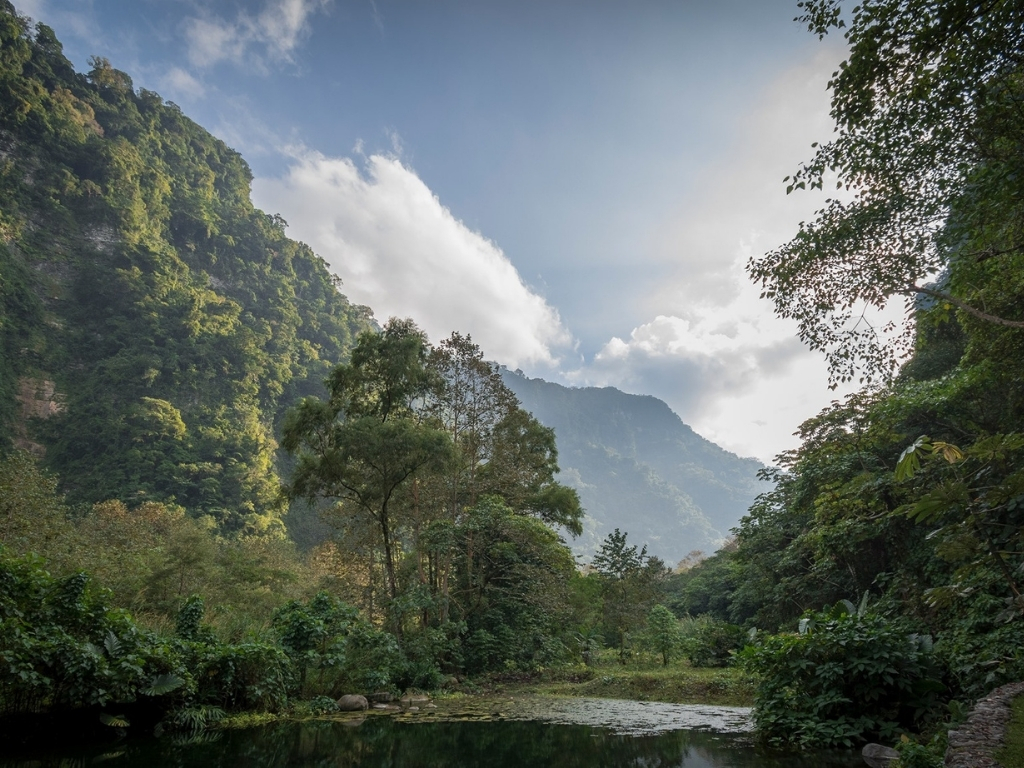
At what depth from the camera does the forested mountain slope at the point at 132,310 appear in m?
37.8

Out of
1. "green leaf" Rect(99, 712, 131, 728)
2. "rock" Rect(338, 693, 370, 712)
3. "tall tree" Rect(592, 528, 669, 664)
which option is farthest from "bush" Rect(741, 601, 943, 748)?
"tall tree" Rect(592, 528, 669, 664)

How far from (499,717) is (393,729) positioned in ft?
5.36

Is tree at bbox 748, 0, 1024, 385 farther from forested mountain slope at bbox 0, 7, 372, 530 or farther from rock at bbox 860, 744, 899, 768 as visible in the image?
forested mountain slope at bbox 0, 7, 372, 530

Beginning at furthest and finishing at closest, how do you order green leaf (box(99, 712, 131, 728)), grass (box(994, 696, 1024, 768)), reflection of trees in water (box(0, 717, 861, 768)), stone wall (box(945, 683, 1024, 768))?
green leaf (box(99, 712, 131, 728)) → reflection of trees in water (box(0, 717, 861, 768)) → stone wall (box(945, 683, 1024, 768)) → grass (box(994, 696, 1024, 768))

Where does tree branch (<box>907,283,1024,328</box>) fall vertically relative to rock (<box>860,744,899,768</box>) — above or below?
above

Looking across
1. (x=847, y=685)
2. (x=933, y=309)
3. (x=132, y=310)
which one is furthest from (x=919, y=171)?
(x=132, y=310)

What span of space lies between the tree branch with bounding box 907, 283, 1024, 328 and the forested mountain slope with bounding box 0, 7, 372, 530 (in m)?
41.4

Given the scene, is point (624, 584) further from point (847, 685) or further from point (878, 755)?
point (878, 755)

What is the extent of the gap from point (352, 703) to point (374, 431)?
→ 533 cm

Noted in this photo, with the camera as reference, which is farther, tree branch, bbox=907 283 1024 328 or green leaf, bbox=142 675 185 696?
green leaf, bbox=142 675 185 696

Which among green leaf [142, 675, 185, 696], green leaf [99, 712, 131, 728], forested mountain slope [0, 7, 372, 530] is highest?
forested mountain slope [0, 7, 372, 530]

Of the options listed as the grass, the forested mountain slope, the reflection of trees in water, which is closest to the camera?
the grass

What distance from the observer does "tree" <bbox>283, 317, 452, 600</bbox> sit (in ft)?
39.3

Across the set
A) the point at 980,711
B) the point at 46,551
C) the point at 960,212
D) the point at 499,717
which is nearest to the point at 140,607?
the point at 46,551
